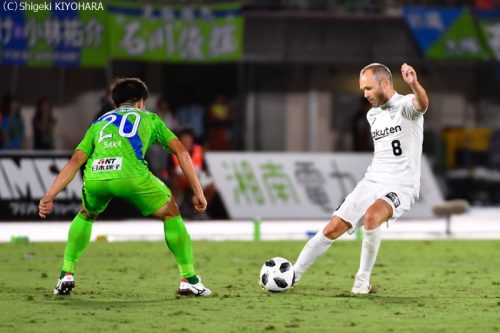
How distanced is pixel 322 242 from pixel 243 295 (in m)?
0.85

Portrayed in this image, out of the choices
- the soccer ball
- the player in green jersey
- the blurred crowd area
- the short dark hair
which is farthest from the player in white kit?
the blurred crowd area

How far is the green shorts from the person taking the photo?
10984 millimetres

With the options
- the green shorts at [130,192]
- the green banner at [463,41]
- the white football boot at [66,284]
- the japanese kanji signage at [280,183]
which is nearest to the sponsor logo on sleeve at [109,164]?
the green shorts at [130,192]

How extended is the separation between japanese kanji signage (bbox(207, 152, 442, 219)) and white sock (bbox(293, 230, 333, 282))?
459 inches

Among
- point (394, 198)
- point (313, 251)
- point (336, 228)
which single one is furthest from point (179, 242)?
point (394, 198)

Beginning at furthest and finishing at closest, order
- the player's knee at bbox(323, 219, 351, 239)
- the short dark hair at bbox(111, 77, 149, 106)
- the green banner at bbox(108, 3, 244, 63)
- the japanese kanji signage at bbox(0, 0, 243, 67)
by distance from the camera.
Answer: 1. the green banner at bbox(108, 3, 244, 63)
2. the japanese kanji signage at bbox(0, 0, 243, 67)
3. the player's knee at bbox(323, 219, 351, 239)
4. the short dark hair at bbox(111, 77, 149, 106)

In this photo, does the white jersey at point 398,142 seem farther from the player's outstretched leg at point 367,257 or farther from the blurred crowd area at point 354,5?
the blurred crowd area at point 354,5

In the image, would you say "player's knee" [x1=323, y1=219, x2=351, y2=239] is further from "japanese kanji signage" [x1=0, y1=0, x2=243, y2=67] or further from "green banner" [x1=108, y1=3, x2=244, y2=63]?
"green banner" [x1=108, y1=3, x2=244, y2=63]

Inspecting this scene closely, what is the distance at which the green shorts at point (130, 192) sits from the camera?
1098 centimetres

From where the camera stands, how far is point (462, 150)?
→ 102 feet

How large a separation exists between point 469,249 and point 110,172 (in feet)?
27.3

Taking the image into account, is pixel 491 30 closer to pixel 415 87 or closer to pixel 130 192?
pixel 415 87

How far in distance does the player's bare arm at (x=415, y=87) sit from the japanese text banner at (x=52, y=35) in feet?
47.9

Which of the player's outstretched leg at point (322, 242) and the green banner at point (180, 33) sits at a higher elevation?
the green banner at point (180, 33)
